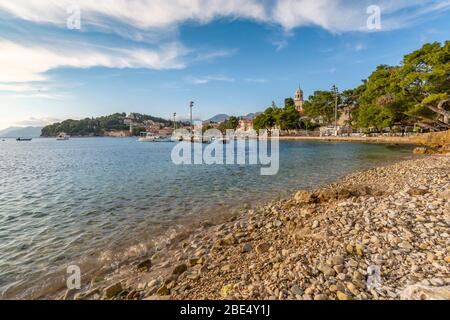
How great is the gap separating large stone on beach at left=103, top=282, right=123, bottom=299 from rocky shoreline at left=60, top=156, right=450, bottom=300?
0.8 inches

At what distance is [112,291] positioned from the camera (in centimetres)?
416

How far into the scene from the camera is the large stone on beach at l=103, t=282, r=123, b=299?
4.10 meters

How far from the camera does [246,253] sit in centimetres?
507

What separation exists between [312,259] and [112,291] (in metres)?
3.88

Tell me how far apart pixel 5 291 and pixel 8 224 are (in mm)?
4875

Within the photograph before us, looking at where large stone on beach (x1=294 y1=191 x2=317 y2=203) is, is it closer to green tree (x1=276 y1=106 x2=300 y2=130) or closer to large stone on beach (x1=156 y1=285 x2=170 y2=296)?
large stone on beach (x1=156 y1=285 x2=170 y2=296)

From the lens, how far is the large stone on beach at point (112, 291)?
410 centimetres

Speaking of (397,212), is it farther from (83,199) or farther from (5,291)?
(83,199)

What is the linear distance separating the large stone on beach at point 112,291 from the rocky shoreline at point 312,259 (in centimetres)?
2
